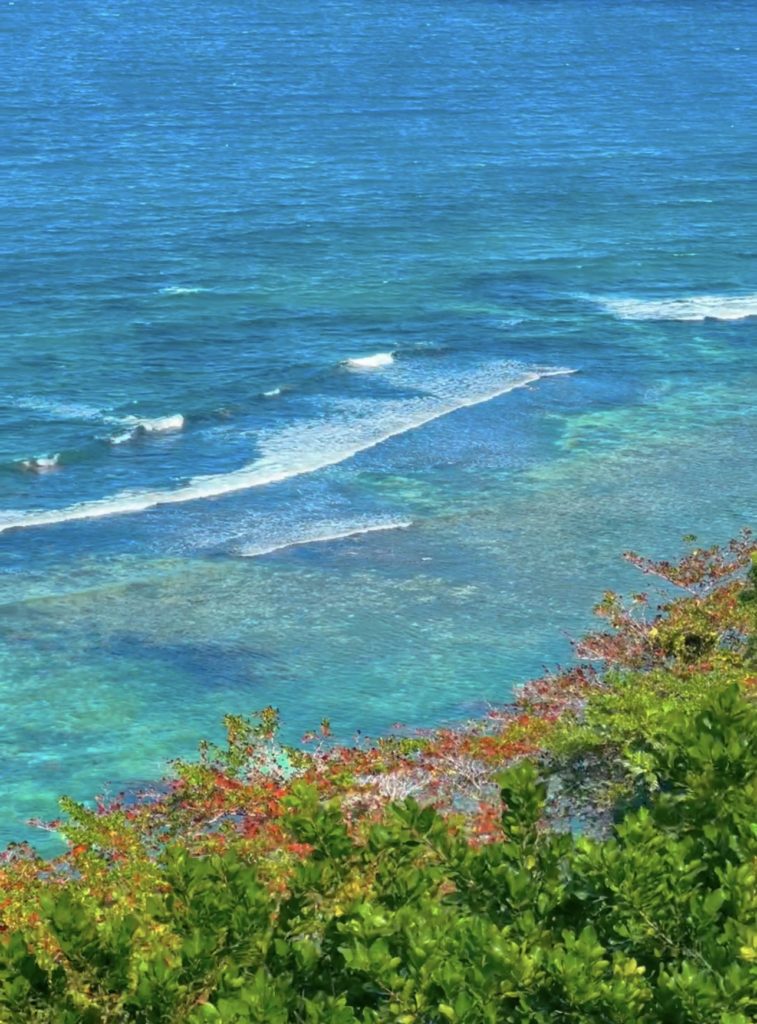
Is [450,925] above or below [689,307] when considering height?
above

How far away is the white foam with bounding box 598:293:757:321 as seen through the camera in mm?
54594

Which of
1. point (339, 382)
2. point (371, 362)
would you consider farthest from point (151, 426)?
point (371, 362)

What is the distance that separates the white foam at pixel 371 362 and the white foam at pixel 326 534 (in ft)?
39.4

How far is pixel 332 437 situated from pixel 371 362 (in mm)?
6456

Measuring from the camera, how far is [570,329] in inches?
2079

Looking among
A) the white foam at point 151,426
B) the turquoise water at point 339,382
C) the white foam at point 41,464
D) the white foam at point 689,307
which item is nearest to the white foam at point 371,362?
the turquoise water at point 339,382

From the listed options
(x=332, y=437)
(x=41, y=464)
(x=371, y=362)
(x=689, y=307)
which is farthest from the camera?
(x=689, y=307)

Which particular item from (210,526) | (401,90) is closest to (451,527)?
(210,526)

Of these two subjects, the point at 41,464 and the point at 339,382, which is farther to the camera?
the point at 339,382

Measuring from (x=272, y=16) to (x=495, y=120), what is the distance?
36.1 m

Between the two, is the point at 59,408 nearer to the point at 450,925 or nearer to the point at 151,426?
the point at 151,426

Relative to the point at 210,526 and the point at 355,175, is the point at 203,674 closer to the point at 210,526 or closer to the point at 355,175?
the point at 210,526

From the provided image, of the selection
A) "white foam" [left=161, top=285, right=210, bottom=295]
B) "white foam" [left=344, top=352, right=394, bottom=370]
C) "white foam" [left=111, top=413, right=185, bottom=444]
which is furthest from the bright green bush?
"white foam" [left=161, top=285, right=210, bottom=295]

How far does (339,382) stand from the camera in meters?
48.2
